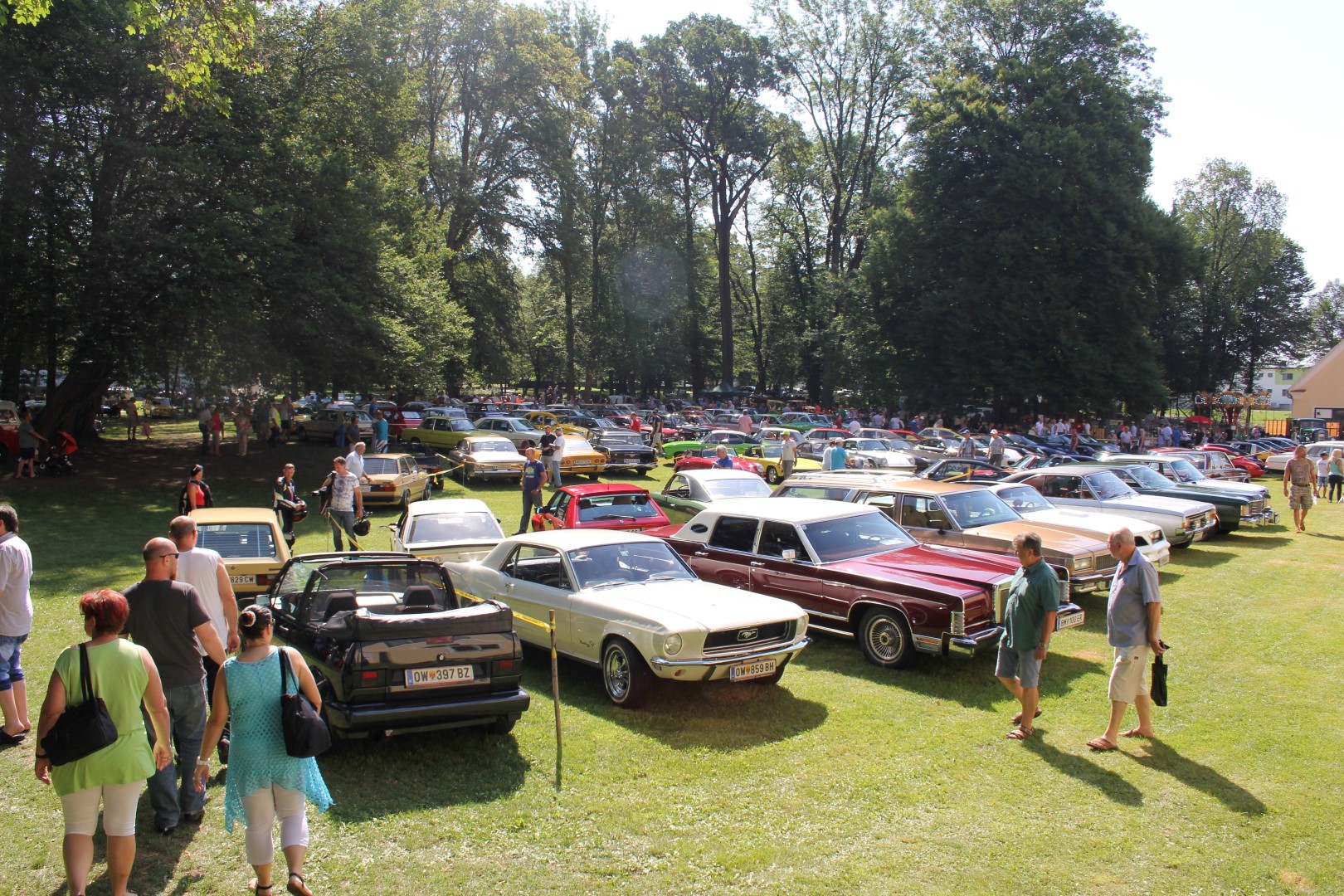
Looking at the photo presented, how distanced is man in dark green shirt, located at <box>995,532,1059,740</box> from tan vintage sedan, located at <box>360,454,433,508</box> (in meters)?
15.6

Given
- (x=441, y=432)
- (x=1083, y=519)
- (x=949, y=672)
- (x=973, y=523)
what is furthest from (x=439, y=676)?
(x=441, y=432)

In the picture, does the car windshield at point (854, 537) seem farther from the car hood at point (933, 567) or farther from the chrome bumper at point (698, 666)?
the chrome bumper at point (698, 666)

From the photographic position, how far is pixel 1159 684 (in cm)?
679

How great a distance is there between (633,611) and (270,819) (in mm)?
3688

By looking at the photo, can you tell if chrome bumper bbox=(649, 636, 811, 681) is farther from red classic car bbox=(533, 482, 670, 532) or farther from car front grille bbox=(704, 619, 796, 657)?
red classic car bbox=(533, 482, 670, 532)

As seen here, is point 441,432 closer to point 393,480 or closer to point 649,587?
point 393,480

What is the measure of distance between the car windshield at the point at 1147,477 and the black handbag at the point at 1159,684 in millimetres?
12219

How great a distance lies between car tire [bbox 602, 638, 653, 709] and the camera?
7547 millimetres

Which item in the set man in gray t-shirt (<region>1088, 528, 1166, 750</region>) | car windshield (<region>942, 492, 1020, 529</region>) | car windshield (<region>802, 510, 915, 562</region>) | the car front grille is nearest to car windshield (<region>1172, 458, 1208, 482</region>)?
car windshield (<region>942, 492, 1020, 529</region>)

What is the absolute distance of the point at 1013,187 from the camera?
127 feet

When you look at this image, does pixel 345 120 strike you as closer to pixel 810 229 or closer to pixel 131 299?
pixel 131 299

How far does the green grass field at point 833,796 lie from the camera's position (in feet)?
16.4

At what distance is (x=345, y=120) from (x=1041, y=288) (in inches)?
1103

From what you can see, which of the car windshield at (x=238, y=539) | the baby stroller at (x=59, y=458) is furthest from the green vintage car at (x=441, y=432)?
the car windshield at (x=238, y=539)
